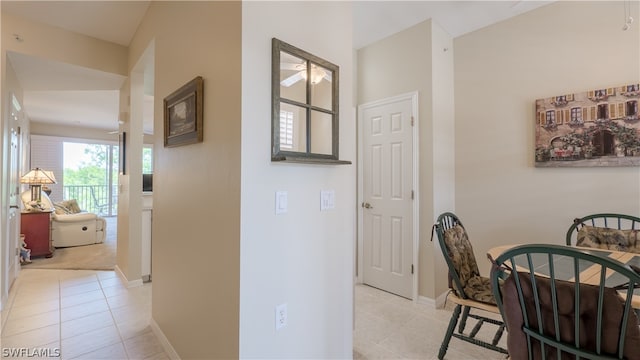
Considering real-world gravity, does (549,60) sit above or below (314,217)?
above

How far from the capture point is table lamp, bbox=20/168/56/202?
4.87m

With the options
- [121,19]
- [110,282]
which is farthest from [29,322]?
[121,19]

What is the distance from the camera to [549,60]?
8.89 ft

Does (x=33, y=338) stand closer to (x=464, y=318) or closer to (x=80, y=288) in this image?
(x=80, y=288)

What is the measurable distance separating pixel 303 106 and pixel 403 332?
1.94 meters

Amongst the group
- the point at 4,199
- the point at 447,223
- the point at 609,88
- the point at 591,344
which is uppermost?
the point at 609,88

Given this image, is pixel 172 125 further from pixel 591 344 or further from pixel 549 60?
pixel 549 60

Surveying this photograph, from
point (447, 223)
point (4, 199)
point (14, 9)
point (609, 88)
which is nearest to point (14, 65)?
point (14, 9)

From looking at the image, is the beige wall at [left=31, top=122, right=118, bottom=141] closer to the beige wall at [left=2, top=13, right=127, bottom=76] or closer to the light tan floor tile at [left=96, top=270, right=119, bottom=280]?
the light tan floor tile at [left=96, top=270, right=119, bottom=280]

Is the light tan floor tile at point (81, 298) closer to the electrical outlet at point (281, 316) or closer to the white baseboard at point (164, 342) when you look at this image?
the white baseboard at point (164, 342)

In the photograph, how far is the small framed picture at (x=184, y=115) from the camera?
1653 millimetres

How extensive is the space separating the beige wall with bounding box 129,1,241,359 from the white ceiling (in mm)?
816

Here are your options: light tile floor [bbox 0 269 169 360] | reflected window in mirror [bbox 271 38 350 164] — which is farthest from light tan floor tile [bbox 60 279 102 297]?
reflected window in mirror [bbox 271 38 350 164]

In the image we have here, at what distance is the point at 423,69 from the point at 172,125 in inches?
92.1
